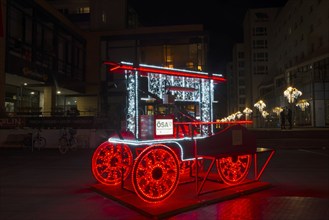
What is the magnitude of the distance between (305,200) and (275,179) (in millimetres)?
2424

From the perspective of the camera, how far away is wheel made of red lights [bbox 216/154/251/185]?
25.8 feet

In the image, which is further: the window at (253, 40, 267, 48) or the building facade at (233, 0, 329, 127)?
the window at (253, 40, 267, 48)

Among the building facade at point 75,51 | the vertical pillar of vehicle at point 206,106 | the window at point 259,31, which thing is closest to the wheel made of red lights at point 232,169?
the vertical pillar of vehicle at point 206,106

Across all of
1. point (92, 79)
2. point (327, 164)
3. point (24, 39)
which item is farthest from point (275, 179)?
point (92, 79)

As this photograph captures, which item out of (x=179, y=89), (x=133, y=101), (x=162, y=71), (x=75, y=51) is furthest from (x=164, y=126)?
(x=75, y=51)

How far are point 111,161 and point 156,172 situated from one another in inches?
86.9

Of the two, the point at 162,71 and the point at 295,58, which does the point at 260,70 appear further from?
the point at 162,71

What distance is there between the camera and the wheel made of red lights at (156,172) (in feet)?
19.7

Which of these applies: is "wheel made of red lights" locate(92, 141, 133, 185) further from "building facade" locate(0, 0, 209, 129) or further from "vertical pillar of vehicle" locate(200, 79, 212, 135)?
"building facade" locate(0, 0, 209, 129)

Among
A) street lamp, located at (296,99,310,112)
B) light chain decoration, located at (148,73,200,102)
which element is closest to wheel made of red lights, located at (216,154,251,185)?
light chain decoration, located at (148,73,200,102)

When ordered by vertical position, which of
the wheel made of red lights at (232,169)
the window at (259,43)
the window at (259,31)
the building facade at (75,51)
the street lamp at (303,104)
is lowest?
the wheel made of red lights at (232,169)

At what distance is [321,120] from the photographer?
4031 cm

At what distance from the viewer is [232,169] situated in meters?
8.09

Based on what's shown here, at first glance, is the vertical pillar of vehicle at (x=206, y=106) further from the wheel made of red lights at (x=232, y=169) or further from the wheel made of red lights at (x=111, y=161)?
the wheel made of red lights at (x=111, y=161)
